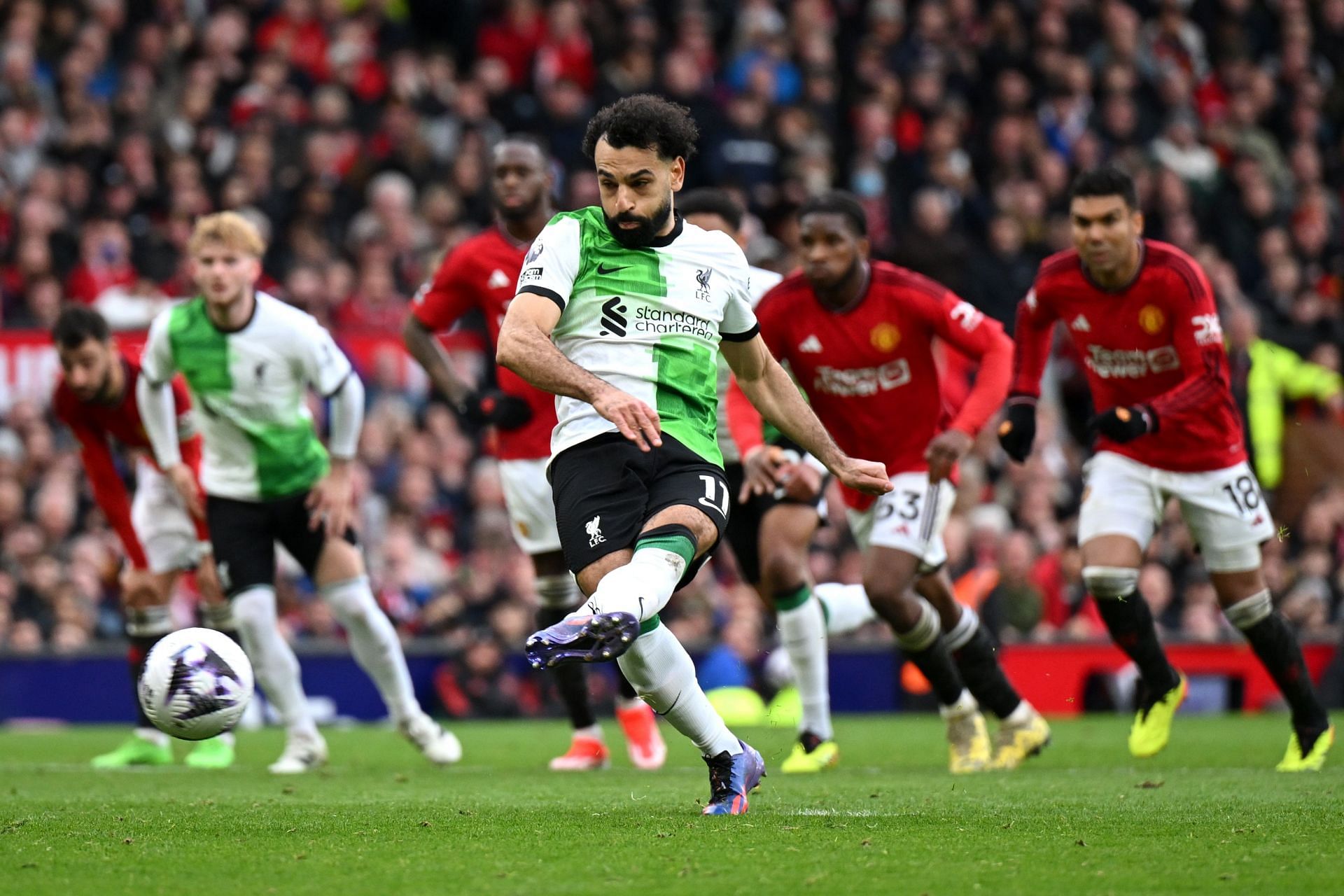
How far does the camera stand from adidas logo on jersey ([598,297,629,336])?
20.6 ft

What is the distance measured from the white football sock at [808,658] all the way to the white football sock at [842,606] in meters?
1.11

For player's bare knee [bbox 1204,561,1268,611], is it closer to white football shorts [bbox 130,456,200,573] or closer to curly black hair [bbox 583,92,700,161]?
curly black hair [bbox 583,92,700,161]

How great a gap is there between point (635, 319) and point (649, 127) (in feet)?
Answer: 2.11

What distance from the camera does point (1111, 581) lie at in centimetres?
891

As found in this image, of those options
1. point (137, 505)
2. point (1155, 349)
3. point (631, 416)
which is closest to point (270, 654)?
point (137, 505)

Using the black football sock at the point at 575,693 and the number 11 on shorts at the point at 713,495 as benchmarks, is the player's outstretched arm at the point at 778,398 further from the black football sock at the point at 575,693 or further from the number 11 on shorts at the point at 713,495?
the black football sock at the point at 575,693

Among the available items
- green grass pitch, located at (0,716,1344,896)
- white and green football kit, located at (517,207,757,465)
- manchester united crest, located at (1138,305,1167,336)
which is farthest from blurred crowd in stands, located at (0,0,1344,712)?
white and green football kit, located at (517,207,757,465)

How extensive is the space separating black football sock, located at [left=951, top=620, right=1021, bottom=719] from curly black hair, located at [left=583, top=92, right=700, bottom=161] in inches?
159

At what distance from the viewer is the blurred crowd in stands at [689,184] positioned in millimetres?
15031

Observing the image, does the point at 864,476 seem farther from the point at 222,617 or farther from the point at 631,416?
the point at 222,617

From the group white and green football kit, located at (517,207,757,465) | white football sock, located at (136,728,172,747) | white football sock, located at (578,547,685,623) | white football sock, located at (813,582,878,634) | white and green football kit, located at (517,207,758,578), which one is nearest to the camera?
white football sock, located at (578,547,685,623)

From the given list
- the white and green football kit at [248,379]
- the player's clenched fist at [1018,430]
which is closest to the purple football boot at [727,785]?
the player's clenched fist at [1018,430]

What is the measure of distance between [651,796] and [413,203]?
11.0 metres

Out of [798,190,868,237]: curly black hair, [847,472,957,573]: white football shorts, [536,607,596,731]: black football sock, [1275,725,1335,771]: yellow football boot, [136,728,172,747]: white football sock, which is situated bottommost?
[136,728,172,747]: white football sock
